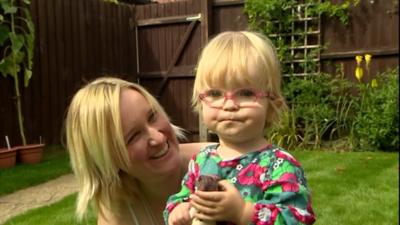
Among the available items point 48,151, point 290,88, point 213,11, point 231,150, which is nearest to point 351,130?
point 290,88

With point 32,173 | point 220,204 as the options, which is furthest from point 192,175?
point 32,173

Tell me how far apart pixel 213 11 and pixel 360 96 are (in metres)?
2.79

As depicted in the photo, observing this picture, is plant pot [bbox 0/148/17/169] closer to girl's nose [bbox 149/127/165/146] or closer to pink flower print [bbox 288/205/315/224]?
girl's nose [bbox 149/127/165/146]

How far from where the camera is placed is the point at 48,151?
7.46 meters

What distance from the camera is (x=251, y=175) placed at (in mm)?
1191

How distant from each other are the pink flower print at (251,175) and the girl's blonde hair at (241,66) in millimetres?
142

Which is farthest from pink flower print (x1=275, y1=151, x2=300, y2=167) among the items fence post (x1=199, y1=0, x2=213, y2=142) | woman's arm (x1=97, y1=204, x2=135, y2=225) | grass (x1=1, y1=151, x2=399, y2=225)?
fence post (x1=199, y1=0, x2=213, y2=142)

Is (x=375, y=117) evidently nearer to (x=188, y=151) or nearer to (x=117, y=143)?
(x=188, y=151)

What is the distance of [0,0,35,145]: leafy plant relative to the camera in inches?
251

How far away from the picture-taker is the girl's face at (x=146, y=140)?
1.75 metres

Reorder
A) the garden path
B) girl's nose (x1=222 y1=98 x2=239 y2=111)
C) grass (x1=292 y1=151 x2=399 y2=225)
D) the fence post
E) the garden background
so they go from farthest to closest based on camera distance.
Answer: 1. the fence post
2. the garden background
3. the garden path
4. grass (x1=292 y1=151 x2=399 y2=225)
5. girl's nose (x1=222 y1=98 x2=239 y2=111)

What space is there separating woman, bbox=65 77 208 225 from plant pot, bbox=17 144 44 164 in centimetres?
Result: 481

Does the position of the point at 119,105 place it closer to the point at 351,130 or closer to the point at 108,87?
the point at 108,87

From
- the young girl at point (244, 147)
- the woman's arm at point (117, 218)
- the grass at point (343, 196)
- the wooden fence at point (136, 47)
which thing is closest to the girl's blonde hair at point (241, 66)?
the young girl at point (244, 147)
